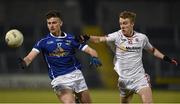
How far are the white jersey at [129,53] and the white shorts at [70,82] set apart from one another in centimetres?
88

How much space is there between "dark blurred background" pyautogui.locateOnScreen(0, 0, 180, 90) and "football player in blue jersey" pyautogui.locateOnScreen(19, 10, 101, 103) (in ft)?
36.9

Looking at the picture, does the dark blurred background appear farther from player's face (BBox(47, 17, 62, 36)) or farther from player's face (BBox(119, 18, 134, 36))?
player's face (BBox(47, 17, 62, 36))

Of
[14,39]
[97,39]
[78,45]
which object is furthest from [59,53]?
[97,39]

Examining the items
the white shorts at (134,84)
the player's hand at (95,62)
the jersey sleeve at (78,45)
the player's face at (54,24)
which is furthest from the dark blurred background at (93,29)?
the player's face at (54,24)

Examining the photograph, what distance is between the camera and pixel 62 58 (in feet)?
30.3

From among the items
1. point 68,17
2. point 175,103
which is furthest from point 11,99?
point 68,17

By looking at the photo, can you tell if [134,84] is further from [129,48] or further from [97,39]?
[97,39]

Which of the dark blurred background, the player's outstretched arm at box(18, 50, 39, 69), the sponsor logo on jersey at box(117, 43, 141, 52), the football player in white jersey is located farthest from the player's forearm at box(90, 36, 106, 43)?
the dark blurred background

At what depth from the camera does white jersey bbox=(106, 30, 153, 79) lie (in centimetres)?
978

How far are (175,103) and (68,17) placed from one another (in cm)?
1193

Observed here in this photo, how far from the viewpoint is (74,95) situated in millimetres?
9422

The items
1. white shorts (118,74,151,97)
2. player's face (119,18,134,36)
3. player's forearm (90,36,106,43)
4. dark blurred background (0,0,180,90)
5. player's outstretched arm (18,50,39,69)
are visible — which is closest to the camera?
player's outstretched arm (18,50,39,69)

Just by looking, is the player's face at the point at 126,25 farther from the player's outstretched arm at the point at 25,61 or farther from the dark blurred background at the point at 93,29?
the dark blurred background at the point at 93,29

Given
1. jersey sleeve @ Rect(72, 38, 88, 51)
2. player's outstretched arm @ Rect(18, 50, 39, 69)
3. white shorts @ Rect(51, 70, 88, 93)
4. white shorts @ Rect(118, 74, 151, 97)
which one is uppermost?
jersey sleeve @ Rect(72, 38, 88, 51)
